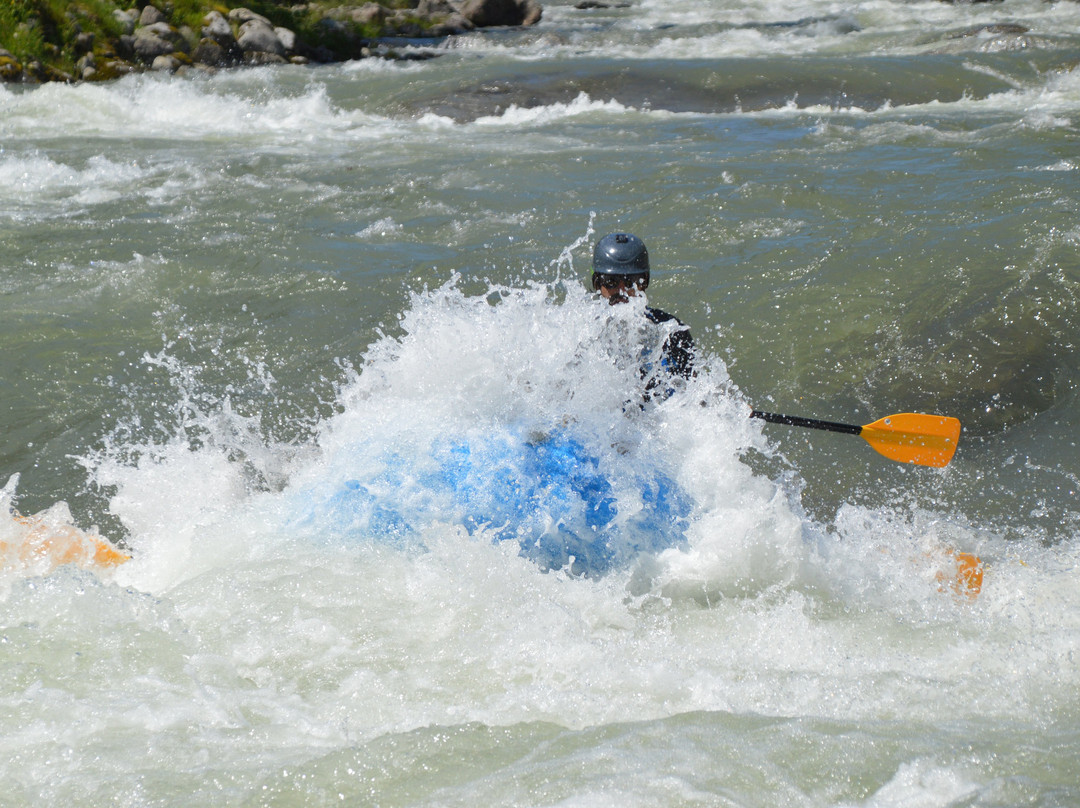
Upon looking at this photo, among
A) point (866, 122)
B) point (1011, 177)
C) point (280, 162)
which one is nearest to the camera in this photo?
point (1011, 177)

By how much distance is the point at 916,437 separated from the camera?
419 centimetres

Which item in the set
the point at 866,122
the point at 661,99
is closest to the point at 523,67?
the point at 661,99

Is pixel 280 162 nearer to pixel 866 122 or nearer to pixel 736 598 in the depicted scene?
pixel 866 122

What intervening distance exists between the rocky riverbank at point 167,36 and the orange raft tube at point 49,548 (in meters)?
11.2

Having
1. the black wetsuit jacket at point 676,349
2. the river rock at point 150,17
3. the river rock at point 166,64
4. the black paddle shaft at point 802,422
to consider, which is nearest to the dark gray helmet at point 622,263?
the black wetsuit jacket at point 676,349

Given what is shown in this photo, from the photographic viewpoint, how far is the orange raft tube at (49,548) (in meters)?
3.63

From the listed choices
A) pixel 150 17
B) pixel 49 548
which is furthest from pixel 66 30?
pixel 49 548

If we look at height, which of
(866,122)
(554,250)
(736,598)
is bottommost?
(736,598)

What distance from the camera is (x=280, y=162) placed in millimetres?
9414

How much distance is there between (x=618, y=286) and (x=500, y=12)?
16439mm

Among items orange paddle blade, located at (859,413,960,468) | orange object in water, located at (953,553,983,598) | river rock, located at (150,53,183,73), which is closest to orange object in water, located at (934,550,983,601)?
orange object in water, located at (953,553,983,598)

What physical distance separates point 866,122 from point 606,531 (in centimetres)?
823

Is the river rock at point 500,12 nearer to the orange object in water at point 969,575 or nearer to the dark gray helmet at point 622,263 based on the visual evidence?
the dark gray helmet at point 622,263

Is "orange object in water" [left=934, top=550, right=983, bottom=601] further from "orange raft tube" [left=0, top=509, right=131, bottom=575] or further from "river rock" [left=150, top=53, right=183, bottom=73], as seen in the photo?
"river rock" [left=150, top=53, right=183, bottom=73]
